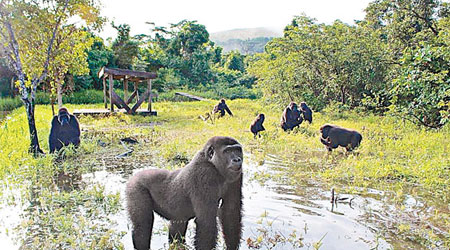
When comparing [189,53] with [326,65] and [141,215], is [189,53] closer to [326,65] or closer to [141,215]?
[326,65]

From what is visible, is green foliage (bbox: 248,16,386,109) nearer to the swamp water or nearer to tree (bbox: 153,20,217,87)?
the swamp water

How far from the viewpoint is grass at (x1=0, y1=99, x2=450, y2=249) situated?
4.73 m

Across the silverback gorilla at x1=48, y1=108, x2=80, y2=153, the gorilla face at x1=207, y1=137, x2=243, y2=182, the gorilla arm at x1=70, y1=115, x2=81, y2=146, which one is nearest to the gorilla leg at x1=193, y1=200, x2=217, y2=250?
the gorilla face at x1=207, y1=137, x2=243, y2=182

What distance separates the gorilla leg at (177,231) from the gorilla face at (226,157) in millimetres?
916

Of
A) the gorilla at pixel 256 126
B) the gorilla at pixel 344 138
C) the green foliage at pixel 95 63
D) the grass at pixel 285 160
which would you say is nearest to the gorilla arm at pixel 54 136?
the grass at pixel 285 160

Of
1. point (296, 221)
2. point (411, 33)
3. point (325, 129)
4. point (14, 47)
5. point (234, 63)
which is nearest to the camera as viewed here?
point (296, 221)

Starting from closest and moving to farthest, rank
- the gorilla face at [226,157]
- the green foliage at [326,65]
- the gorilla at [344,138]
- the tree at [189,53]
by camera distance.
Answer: the gorilla face at [226,157] < the gorilla at [344,138] < the green foliage at [326,65] < the tree at [189,53]

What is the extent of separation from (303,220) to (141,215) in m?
2.21

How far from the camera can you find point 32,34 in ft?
29.0

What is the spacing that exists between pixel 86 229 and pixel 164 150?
4366 millimetres

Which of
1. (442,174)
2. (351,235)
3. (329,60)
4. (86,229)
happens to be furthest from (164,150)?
(329,60)

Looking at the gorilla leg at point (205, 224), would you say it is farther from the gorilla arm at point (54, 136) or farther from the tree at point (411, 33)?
the tree at point (411, 33)

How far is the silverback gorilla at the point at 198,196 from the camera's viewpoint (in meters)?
3.31

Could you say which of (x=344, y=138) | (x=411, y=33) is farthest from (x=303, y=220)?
(x=411, y=33)
